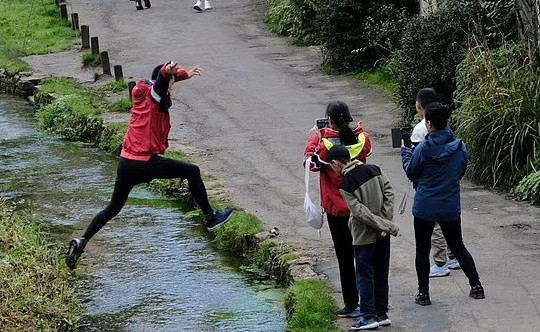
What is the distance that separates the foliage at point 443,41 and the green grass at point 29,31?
11.2 metres

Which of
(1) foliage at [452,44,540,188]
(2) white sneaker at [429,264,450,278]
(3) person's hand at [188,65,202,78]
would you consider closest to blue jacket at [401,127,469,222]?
(2) white sneaker at [429,264,450,278]

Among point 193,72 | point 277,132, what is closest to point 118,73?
point 277,132

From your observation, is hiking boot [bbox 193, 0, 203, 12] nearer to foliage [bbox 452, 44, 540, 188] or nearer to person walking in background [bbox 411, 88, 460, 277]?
foliage [bbox 452, 44, 540, 188]

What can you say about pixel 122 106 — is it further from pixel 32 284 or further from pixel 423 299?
pixel 423 299

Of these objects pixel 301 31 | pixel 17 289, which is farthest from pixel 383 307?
pixel 301 31

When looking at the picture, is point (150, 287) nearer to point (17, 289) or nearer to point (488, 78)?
point (17, 289)

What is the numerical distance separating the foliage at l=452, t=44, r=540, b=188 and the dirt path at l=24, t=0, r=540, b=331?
1.28 feet

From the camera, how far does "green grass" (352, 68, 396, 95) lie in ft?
64.5

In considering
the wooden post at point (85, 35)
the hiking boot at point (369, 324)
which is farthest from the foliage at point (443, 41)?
the wooden post at point (85, 35)

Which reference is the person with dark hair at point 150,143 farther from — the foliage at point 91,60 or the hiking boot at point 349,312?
the foliage at point 91,60

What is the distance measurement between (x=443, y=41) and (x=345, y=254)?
766cm

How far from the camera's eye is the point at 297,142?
16.4 m

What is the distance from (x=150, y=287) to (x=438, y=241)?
323cm

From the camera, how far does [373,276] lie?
8.53 m
